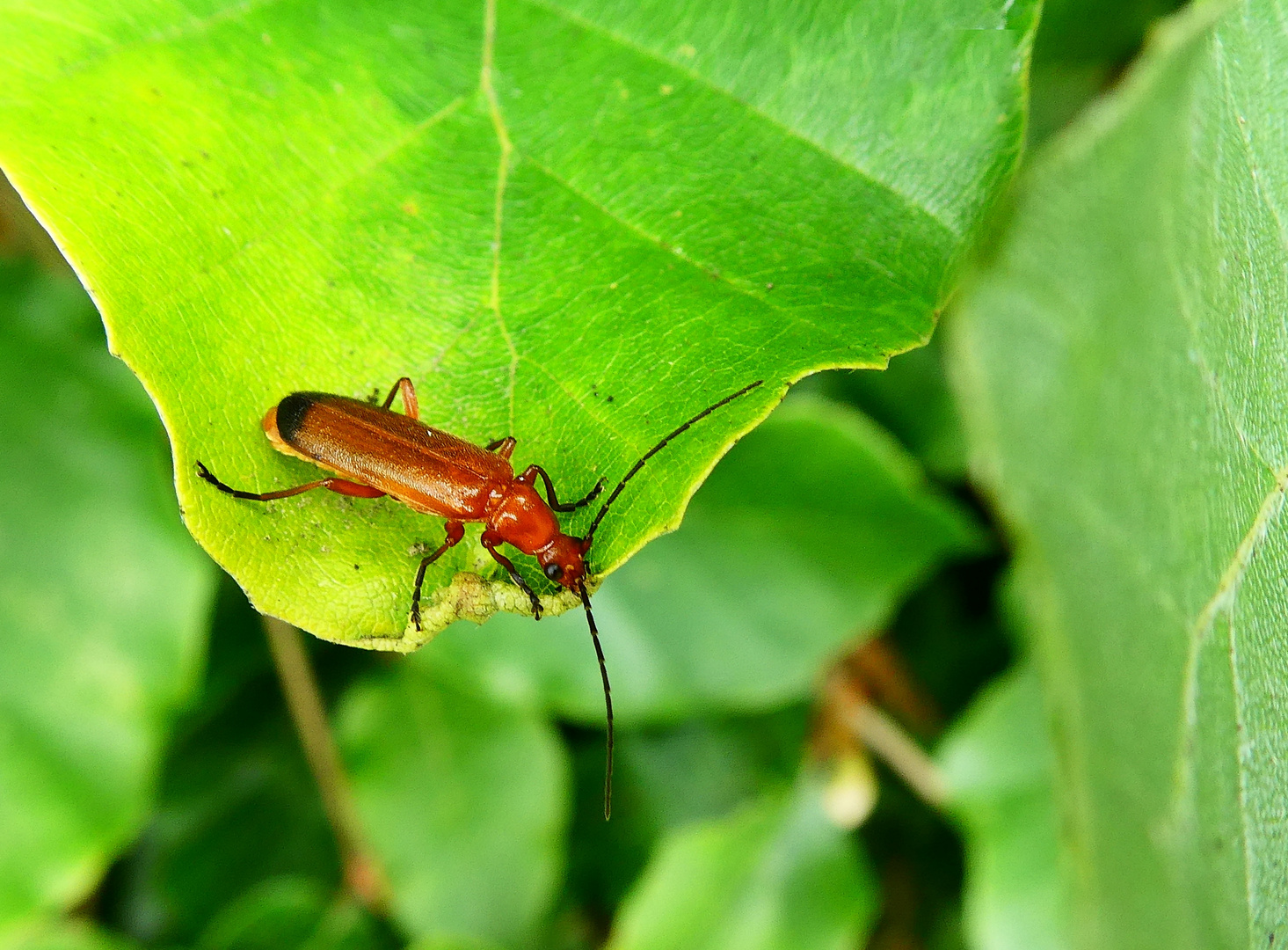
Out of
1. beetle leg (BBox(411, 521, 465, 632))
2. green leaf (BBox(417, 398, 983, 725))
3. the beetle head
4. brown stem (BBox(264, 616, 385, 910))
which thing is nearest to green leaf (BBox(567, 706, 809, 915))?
green leaf (BBox(417, 398, 983, 725))

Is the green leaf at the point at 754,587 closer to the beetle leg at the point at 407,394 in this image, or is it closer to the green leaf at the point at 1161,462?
the green leaf at the point at 1161,462

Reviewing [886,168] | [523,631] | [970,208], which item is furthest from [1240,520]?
[523,631]

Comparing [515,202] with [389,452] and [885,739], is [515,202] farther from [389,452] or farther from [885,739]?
[885,739]

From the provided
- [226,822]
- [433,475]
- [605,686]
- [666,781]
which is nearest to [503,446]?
[433,475]

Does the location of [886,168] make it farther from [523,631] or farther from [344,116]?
[523,631]

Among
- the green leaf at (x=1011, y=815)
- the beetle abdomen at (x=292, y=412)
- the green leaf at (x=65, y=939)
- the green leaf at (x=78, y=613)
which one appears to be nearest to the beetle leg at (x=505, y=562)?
the beetle abdomen at (x=292, y=412)
